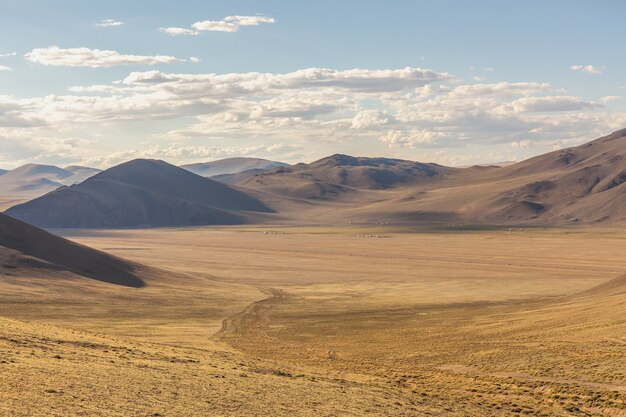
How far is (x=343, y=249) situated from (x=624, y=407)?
138 m

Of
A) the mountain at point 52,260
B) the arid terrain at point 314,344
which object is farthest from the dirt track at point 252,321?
the mountain at point 52,260

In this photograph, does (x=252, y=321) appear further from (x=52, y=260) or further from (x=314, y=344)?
(x=52, y=260)

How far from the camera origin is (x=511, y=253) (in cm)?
15525

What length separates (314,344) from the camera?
2124 inches

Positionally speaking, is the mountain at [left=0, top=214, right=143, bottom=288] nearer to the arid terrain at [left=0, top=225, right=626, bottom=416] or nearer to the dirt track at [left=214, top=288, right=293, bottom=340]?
the arid terrain at [left=0, top=225, right=626, bottom=416]

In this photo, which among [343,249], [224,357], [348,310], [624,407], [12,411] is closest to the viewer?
[12,411]

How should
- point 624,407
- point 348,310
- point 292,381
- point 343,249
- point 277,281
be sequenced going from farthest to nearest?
point 343,249 → point 277,281 → point 348,310 → point 292,381 → point 624,407

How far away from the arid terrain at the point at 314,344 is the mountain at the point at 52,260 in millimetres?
2089

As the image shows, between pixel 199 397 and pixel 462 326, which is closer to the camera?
pixel 199 397

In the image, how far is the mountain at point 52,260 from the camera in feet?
280

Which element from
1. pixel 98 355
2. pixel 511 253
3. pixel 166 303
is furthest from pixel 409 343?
pixel 511 253

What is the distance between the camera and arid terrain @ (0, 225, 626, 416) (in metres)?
30.5

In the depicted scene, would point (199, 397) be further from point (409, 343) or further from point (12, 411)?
point (409, 343)

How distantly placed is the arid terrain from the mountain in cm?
209
